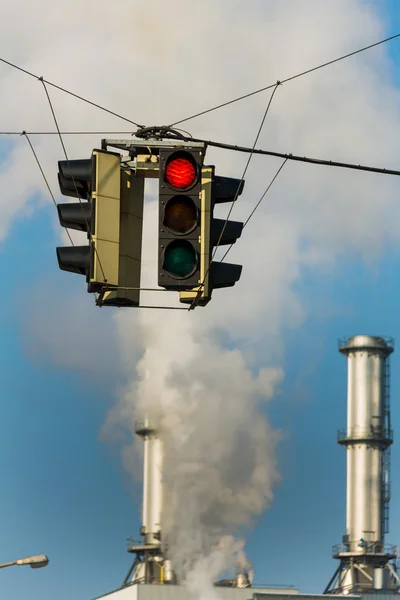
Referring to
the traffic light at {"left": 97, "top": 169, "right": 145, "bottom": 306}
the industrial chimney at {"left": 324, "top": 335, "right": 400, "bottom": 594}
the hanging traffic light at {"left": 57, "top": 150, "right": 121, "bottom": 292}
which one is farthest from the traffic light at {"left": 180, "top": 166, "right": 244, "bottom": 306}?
the industrial chimney at {"left": 324, "top": 335, "right": 400, "bottom": 594}

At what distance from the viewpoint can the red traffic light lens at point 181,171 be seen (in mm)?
11648

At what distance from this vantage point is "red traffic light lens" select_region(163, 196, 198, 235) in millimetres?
11594

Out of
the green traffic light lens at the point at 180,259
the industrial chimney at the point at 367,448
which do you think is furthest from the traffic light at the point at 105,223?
the industrial chimney at the point at 367,448

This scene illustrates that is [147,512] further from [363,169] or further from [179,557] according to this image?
[363,169]

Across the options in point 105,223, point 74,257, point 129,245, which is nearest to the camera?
point 105,223

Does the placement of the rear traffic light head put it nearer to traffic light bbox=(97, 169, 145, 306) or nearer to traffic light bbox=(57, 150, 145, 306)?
traffic light bbox=(57, 150, 145, 306)

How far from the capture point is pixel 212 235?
39.1 ft

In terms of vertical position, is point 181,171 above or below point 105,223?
above

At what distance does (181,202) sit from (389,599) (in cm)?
9060

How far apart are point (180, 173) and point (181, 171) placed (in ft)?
0.08

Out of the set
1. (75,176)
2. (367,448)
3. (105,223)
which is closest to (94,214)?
(105,223)

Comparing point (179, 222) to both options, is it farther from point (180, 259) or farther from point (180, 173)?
point (180, 173)

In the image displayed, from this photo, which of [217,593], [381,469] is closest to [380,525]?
[381,469]

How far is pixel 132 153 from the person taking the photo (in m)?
12.3
